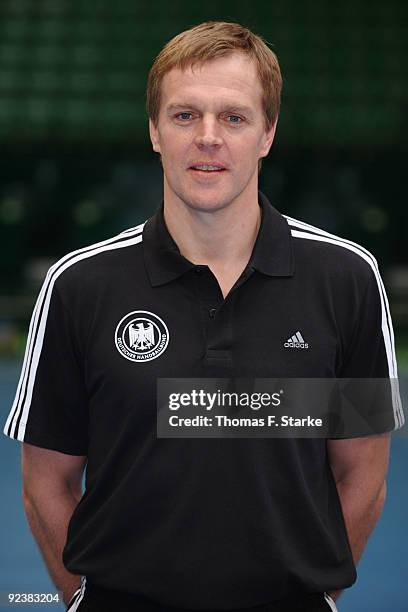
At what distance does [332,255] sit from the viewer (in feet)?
6.95

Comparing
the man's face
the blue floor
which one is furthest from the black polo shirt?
the blue floor

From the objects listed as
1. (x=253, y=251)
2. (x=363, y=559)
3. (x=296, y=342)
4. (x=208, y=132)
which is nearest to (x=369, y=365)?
(x=296, y=342)

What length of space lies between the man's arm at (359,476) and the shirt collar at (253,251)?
1.41ft

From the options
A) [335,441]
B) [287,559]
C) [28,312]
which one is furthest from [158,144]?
[28,312]

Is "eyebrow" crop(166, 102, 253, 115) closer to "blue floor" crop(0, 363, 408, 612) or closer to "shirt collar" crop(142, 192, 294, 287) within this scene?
"shirt collar" crop(142, 192, 294, 287)

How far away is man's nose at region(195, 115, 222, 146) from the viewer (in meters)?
1.95

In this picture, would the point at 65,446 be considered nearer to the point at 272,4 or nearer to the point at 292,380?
the point at 292,380

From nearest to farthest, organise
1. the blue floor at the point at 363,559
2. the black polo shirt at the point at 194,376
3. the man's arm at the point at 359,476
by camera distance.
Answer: the black polo shirt at the point at 194,376 → the man's arm at the point at 359,476 → the blue floor at the point at 363,559

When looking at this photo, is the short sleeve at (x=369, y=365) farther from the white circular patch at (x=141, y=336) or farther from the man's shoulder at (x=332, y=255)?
the white circular patch at (x=141, y=336)

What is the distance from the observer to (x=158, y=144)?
6.89 feet

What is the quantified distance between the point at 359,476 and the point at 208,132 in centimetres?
88

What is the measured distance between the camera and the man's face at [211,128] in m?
1.97

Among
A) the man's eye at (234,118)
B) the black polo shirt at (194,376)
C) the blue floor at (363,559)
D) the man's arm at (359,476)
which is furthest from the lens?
the blue floor at (363,559)

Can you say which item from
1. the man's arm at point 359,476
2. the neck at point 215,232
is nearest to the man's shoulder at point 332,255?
the neck at point 215,232
